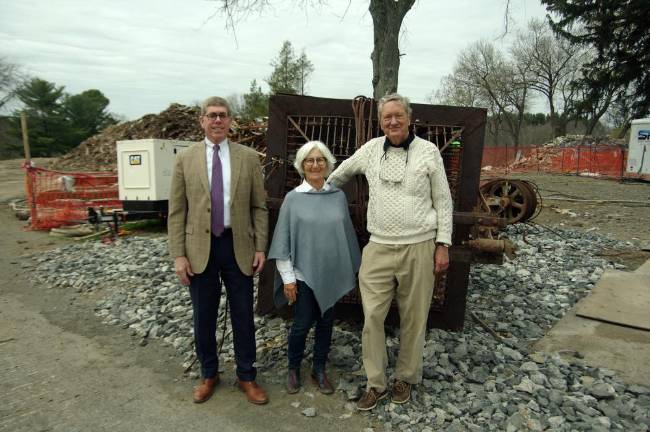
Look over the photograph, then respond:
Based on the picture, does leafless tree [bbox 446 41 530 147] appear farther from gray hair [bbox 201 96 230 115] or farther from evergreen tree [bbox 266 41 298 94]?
gray hair [bbox 201 96 230 115]

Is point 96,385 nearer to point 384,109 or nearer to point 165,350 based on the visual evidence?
point 165,350

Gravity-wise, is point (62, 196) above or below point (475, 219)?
below

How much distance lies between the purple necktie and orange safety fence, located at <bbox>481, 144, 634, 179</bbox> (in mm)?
19397

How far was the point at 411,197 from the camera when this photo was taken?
9.89 feet

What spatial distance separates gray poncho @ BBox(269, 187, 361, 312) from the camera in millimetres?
3154

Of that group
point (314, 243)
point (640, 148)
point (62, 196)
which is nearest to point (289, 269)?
point (314, 243)

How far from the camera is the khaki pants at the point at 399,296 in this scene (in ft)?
10.0

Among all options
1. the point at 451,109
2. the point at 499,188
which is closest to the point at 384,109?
the point at 451,109

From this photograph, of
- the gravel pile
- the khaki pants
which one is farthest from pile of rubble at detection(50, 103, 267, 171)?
the khaki pants

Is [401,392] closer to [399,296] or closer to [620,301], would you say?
[399,296]

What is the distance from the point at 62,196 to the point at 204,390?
33.8ft

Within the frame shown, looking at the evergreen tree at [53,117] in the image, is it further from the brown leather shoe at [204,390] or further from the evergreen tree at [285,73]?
the brown leather shoe at [204,390]

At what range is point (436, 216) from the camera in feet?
10.1

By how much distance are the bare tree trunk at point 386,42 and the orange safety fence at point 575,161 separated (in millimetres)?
13001
